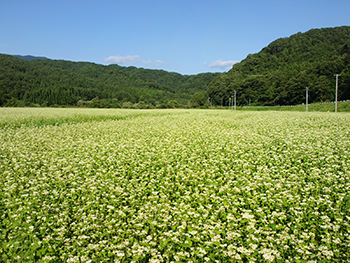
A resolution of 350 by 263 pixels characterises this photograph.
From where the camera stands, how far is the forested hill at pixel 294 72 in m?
86.1

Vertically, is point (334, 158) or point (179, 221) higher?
point (334, 158)

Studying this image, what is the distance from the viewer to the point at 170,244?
4.16 meters

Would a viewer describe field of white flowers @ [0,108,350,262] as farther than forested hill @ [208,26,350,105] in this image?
No

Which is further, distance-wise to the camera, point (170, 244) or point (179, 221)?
point (179, 221)

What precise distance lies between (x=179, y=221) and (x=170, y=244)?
725 millimetres

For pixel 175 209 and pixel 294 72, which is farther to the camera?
pixel 294 72

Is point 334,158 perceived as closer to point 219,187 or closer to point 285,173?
point 285,173

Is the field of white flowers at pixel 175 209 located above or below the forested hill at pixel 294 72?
below

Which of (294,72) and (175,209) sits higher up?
(294,72)

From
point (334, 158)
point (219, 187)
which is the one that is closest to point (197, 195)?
point (219, 187)

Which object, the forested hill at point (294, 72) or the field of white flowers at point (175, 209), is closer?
the field of white flowers at point (175, 209)

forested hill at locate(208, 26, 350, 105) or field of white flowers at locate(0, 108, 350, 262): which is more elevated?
forested hill at locate(208, 26, 350, 105)

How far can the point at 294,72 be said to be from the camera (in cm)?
10838

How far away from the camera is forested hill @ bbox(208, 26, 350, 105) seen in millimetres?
86062
